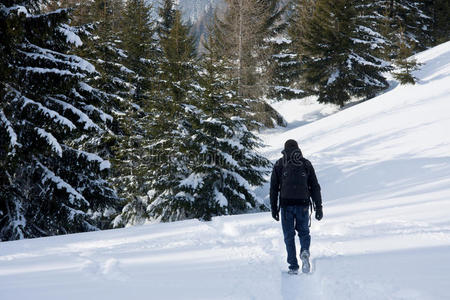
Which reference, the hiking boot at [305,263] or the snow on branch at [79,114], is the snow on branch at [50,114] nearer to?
the snow on branch at [79,114]

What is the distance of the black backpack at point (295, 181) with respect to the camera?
186 inches

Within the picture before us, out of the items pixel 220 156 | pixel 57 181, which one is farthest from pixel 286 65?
pixel 57 181

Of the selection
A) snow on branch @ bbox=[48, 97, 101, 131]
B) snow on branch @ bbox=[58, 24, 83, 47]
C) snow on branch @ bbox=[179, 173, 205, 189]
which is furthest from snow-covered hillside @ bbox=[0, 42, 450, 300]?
snow on branch @ bbox=[58, 24, 83, 47]

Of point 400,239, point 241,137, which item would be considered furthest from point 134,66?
point 400,239

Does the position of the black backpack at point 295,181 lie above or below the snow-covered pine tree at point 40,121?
below

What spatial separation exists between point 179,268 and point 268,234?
8.03 ft

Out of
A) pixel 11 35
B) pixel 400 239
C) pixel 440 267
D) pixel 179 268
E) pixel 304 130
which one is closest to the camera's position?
pixel 440 267

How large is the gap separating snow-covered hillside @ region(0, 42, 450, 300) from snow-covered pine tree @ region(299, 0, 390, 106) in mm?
12515

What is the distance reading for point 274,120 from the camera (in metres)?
24.5

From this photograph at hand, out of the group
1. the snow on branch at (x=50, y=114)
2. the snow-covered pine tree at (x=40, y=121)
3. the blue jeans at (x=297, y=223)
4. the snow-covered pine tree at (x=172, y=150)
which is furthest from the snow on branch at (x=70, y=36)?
the blue jeans at (x=297, y=223)

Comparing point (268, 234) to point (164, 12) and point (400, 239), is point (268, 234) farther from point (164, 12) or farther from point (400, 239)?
point (164, 12)

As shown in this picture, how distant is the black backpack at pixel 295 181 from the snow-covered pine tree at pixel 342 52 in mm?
19547

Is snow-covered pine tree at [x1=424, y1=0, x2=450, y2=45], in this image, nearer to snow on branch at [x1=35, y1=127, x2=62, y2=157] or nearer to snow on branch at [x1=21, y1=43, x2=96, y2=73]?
snow on branch at [x1=21, y1=43, x2=96, y2=73]

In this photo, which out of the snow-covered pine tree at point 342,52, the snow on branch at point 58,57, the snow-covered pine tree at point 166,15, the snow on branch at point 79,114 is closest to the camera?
the snow on branch at point 58,57
